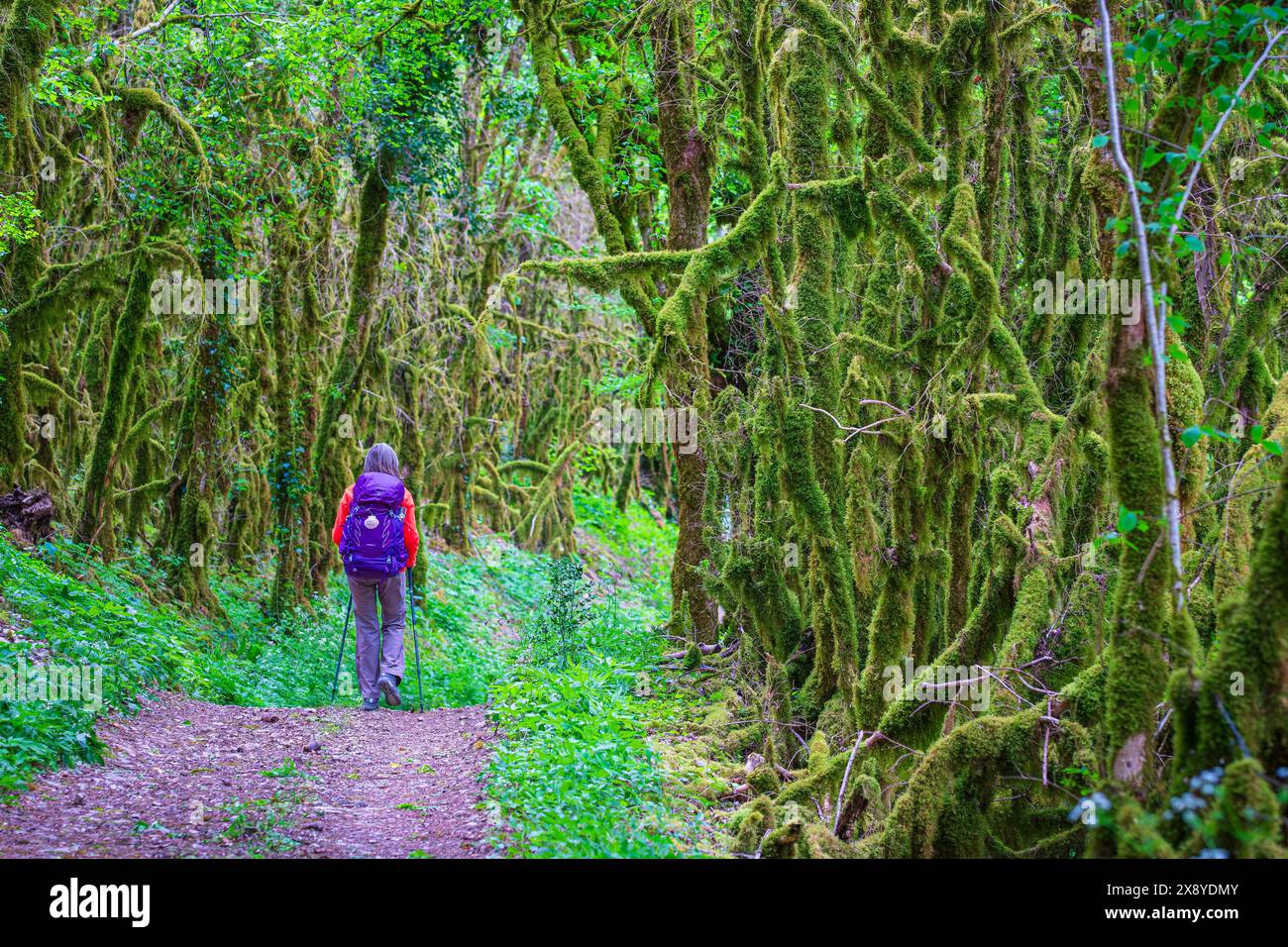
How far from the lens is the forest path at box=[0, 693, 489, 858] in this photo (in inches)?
205

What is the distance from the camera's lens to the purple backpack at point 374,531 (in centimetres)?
941

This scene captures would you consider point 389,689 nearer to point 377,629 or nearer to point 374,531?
point 377,629

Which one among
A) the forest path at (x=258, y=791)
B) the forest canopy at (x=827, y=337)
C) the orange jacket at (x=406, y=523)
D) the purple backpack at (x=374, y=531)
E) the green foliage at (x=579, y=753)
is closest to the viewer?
the forest canopy at (x=827, y=337)

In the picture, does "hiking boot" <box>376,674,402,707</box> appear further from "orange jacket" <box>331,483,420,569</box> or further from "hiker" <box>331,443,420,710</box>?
"orange jacket" <box>331,483,420,569</box>

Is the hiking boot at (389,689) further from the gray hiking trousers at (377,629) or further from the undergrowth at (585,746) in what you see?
the undergrowth at (585,746)

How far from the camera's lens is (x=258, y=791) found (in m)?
6.29

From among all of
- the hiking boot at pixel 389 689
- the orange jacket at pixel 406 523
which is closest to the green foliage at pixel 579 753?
the hiking boot at pixel 389 689

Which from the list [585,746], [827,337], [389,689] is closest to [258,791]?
[585,746]

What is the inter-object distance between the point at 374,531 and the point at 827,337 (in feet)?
14.8

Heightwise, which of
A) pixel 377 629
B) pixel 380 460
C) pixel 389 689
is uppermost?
pixel 380 460

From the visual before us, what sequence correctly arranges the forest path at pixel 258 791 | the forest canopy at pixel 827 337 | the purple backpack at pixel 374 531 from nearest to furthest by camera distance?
the forest canopy at pixel 827 337 < the forest path at pixel 258 791 < the purple backpack at pixel 374 531

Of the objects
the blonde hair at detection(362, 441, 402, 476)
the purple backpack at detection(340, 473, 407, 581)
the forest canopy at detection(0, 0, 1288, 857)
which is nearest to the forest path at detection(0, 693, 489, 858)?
the purple backpack at detection(340, 473, 407, 581)

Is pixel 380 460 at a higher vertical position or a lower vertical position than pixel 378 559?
higher
